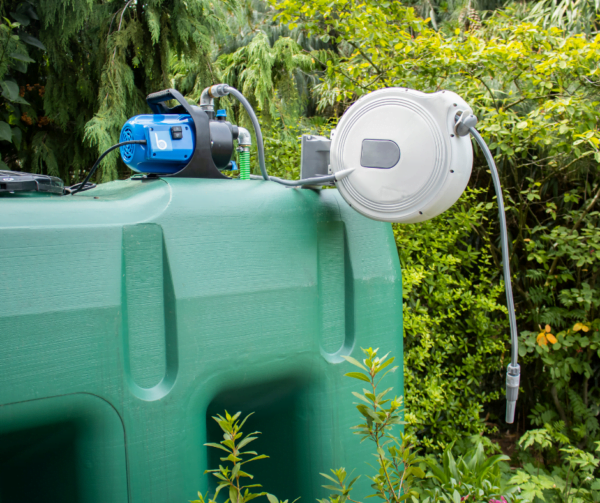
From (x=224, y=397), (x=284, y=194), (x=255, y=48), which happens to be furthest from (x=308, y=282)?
(x=255, y=48)

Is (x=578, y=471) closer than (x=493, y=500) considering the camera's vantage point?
No

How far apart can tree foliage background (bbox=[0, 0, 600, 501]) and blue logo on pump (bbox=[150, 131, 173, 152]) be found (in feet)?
4.35

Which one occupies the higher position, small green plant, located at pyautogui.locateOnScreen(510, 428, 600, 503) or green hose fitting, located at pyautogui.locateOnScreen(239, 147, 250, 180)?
green hose fitting, located at pyautogui.locateOnScreen(239, 147, 250, 180)

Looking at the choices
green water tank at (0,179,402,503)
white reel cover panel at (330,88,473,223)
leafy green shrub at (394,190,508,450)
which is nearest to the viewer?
green water tank at (0,179,402,503)

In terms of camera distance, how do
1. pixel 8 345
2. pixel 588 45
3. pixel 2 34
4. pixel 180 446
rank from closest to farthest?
pixel 8 345
pixel 180 446
pixel 588 45
pixel 2 34

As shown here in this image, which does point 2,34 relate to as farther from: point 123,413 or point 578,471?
point 578,471

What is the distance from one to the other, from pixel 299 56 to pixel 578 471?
381 centimetres

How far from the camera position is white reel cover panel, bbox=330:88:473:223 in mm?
1149

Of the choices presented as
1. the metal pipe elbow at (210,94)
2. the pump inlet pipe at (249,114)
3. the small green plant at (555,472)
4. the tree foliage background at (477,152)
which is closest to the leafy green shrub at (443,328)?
the tree foliage background at (477,152)

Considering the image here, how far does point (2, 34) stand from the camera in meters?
2.46

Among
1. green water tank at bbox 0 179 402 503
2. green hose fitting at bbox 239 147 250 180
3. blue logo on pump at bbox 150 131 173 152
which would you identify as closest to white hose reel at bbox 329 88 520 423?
green water tank at bbox 0 179 402 503

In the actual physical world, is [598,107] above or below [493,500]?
above

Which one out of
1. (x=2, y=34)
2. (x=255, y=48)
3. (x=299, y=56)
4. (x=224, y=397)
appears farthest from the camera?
(x=299, y=56)

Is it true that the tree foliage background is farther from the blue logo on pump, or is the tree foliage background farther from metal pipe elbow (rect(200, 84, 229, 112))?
the blue logo on pump
